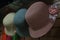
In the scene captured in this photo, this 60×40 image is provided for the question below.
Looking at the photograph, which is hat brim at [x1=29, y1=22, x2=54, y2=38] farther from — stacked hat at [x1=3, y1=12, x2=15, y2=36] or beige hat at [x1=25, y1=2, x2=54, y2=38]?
stacked hat at [x1=3, y1=12, x2=15, y2=36]

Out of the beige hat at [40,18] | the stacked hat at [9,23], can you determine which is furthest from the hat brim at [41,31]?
the stacked hat at [9,23]

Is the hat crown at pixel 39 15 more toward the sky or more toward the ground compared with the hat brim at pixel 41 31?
more toward the sky

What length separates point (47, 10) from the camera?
0.70 meters

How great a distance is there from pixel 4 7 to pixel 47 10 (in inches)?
11.3

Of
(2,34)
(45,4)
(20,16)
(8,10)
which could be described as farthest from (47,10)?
(2,34)

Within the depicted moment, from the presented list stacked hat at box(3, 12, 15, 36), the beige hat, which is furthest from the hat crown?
stacked hat at box(3, 12, 15, 36)

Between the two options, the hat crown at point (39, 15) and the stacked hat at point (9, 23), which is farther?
the stacked hat at point (9, 23)

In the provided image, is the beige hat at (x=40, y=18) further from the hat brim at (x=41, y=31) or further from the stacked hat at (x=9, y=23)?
the stacked hat at (x=9, y=23)

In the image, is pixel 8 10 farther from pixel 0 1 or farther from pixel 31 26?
pixel 31 26

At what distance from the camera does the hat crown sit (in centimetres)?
69

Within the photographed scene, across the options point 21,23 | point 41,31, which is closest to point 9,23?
point 21,23

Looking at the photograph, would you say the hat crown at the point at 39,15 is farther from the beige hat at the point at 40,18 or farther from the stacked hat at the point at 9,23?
the stacked hat at the point at 9,23

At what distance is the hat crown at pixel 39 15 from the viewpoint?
27.2 inches

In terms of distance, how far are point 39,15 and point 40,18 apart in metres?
0.01
